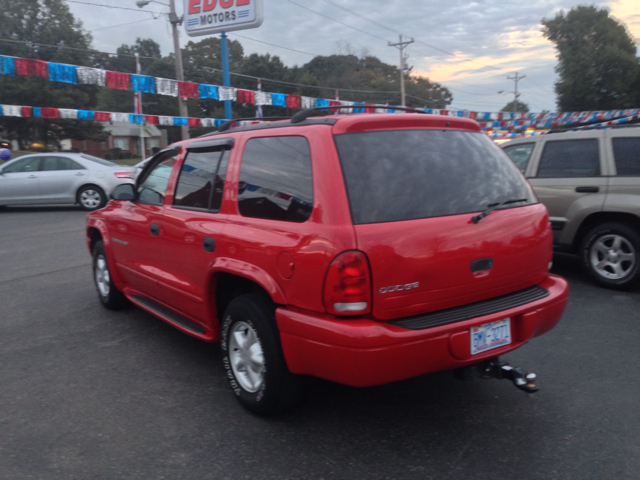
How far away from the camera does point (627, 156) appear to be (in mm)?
5938

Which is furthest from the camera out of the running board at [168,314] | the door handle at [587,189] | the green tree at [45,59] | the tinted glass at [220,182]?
the green tree at [45,59]

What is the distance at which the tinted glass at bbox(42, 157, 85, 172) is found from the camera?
14.1m

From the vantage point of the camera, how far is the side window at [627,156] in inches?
231

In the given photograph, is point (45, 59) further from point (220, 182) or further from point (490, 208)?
point (490, 208)

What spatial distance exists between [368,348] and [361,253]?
17.7 inches

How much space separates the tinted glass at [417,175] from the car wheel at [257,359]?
2.69 feet

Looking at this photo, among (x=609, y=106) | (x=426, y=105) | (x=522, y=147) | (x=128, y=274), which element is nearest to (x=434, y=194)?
(x=128, y=274)

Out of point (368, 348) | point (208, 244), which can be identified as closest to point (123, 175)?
point (208, 244)

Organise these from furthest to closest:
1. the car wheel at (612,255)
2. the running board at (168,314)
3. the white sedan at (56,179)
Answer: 1. the white sedan at (56,179)
2. the car wheel at (612,255)
3. the running board at (168,314)

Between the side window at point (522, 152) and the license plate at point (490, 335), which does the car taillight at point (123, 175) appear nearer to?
the side window at point (522, 152)

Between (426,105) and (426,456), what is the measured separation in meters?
80.6

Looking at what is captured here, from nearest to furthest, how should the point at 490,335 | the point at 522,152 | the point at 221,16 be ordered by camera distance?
the point at 490,335, the point at 522,152, the point at 221,16

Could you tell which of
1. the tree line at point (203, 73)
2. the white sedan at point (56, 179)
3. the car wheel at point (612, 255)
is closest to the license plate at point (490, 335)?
the car wheel at point (612, 255)

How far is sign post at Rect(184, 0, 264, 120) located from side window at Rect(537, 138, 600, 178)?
1593cm
